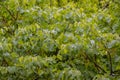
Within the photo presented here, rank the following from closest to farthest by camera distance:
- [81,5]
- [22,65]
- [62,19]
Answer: [22,65] < [62,19] < [81,5]

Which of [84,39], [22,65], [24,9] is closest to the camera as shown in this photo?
[84,39]

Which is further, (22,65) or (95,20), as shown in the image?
(95,20)

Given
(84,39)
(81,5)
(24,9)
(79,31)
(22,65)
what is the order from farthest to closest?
(81,5) → (24,9) → (79,31) → (22,65) → (84,39)

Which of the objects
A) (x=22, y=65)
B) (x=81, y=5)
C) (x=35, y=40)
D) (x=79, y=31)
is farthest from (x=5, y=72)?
(x=81, y=5)

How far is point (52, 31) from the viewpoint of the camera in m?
4.13

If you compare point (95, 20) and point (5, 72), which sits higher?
point (95, 20)

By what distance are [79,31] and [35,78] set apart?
2.56 feet

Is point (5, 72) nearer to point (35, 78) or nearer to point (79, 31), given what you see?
point (35, 78)

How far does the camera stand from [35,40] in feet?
13.4

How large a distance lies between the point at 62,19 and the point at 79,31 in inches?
29.0

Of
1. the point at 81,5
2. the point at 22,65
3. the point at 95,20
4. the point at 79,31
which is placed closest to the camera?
the point at 22,65

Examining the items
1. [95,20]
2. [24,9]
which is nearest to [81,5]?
[24,9]

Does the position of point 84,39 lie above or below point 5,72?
above

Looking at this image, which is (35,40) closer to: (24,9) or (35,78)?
(35,78)
